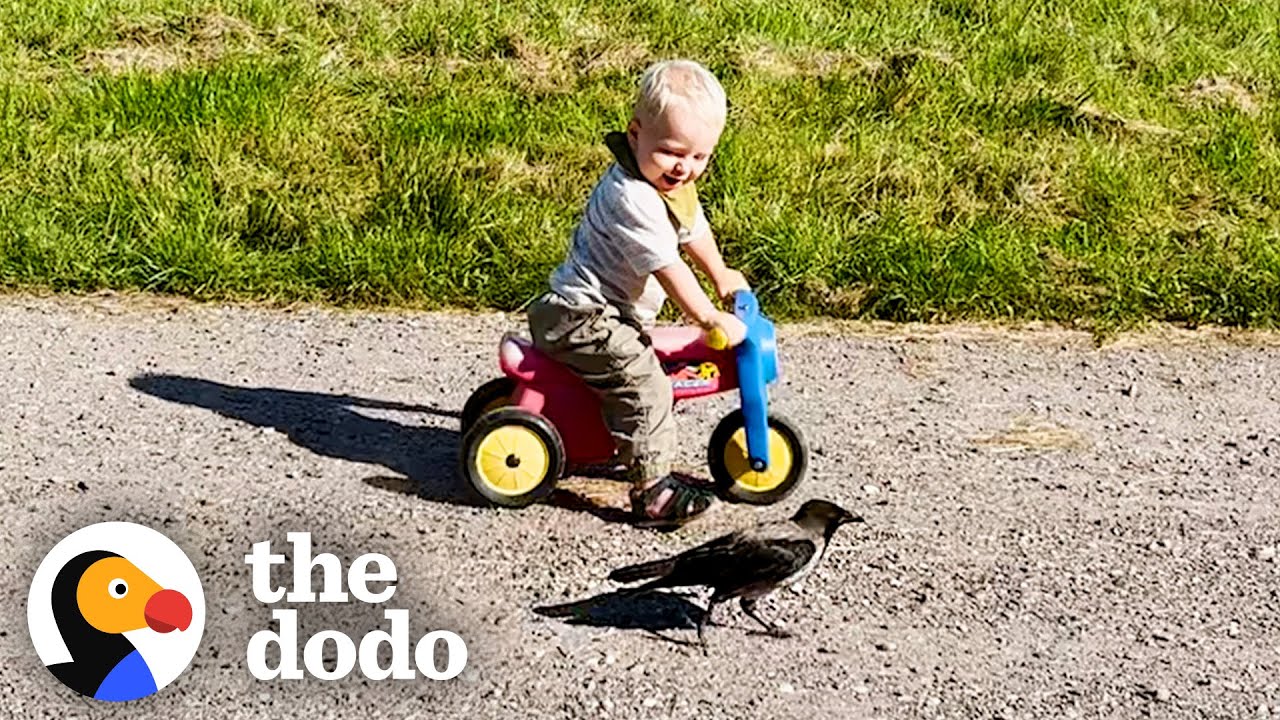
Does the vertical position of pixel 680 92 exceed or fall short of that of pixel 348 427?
it exceeds it

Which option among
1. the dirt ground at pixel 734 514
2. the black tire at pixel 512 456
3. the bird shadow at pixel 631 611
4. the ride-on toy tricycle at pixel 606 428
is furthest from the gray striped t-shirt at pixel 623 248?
the bird shadow at pixel 631 611

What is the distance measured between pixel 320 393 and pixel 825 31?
4.16 meters

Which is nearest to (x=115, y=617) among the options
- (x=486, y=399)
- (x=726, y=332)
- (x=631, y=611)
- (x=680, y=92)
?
(x=631, y=611)

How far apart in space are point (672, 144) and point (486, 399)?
90cm

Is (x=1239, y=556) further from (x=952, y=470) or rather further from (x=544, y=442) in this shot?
(x=544, y=442)

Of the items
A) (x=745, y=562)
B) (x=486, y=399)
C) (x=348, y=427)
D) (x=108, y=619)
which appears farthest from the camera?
(x=348, y=427)

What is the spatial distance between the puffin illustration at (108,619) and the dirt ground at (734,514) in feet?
0.17

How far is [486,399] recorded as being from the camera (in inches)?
202

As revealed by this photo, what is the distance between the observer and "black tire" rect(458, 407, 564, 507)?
15.7 feet

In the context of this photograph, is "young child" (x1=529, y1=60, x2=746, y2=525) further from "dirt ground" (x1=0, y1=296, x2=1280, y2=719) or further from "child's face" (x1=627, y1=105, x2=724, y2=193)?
"dirt ground" (x1=0, y1=296, x2=1280, y2=719)

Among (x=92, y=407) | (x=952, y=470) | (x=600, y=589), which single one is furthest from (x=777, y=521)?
(x=92, y=407)

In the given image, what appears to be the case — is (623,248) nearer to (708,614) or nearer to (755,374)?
(755,374)

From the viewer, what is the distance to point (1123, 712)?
13.2 ft

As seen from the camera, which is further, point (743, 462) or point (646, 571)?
point (743, 462)
